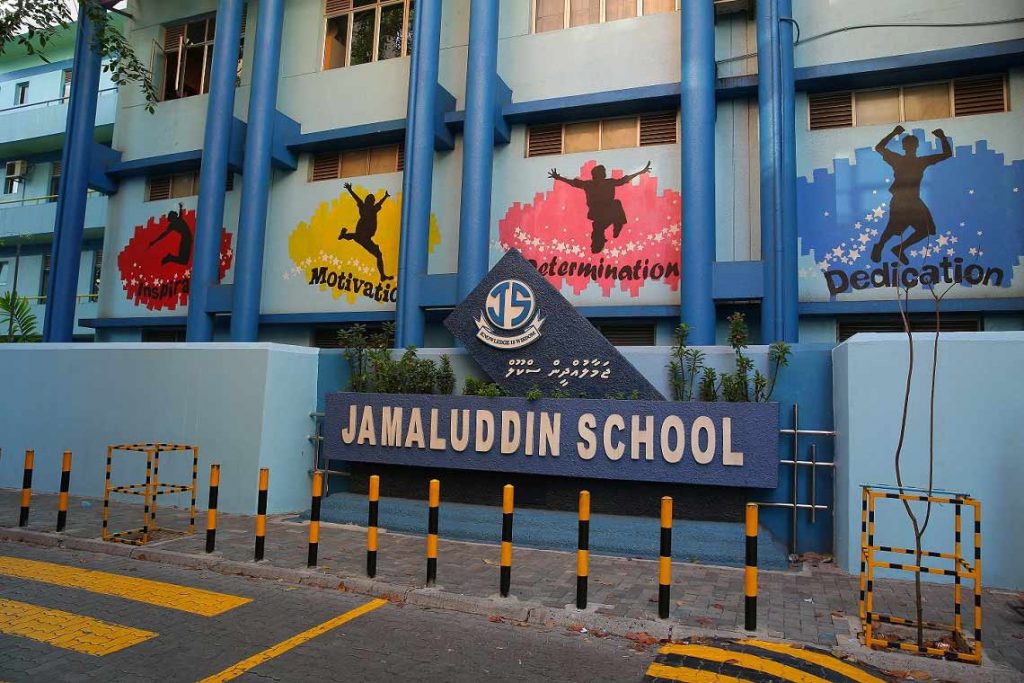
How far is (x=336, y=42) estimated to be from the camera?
1658cm

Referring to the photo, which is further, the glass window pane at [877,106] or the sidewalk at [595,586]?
the glass window pane at [877,106]

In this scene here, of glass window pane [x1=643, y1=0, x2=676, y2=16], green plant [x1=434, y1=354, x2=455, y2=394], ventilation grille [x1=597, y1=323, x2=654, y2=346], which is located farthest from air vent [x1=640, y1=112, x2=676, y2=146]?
green plant [x1=434, y1=354, x2=455, y2=394]

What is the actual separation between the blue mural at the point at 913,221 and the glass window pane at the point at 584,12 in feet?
18.1

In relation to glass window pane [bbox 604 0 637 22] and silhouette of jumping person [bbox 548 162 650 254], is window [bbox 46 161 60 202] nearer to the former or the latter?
silhouette of jumping person [bbox 548 162 650 254]

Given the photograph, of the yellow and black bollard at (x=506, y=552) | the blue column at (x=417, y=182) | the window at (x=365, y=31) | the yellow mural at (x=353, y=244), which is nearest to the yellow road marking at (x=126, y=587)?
the yellow and black bollard at (x=506, y=552)

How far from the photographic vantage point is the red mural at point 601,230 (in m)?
13.0

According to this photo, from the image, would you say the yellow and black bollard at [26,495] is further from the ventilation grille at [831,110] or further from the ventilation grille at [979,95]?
the ventilation grille at [979,95]

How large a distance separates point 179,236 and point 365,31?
23.1 feet

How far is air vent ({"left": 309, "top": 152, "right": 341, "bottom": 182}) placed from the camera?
16109 mm

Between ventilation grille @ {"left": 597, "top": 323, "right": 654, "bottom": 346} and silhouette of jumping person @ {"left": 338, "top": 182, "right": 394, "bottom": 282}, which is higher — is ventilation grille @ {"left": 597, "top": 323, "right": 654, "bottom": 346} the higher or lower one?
the lower one

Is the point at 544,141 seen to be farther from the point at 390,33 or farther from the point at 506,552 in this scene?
the point at 506,552

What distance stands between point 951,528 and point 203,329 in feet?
48.4

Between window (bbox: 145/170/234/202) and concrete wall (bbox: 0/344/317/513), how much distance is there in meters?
6.25

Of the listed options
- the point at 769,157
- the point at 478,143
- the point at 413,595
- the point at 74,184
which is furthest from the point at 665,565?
the point at 74,184
